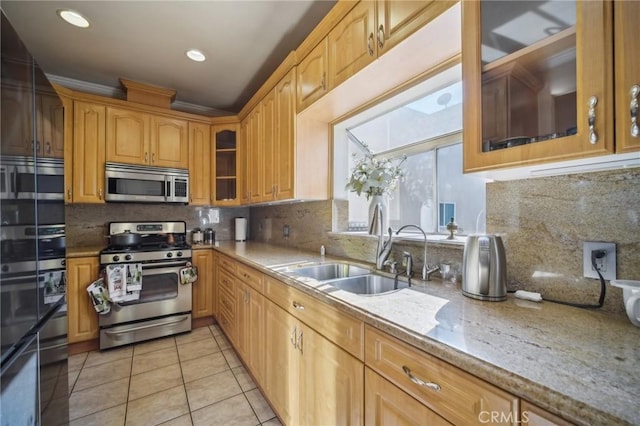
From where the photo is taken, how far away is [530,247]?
1.07 metres

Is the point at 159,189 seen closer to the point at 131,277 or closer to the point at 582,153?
the point at 131,277

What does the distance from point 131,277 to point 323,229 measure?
1.84 metres

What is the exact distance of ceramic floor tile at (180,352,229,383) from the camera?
6.91ft

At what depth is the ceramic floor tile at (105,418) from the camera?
1.62 meters

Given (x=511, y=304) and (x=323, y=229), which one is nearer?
(x=511, y=304)

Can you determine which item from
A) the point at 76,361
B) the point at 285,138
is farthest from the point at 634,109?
the point at 76,361

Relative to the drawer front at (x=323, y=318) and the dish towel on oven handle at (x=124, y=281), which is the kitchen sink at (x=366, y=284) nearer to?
the drawer front at (x=323, y=318)

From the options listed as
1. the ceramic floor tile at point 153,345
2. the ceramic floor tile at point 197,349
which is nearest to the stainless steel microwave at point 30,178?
the ceramic floor tile at point 197,349

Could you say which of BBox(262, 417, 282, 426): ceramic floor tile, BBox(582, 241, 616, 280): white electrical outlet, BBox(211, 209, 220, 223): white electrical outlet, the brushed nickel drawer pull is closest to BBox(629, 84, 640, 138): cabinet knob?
BBox(582, 241, 616, 280): white electrical outlet

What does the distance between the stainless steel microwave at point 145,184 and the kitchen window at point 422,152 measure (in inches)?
74.7

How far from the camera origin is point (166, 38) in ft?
7.11

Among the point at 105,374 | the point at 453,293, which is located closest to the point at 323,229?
the point at 453,293

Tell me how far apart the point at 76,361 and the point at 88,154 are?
1.90m

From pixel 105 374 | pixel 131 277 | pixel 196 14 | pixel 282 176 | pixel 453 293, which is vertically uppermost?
pixel 196 14
